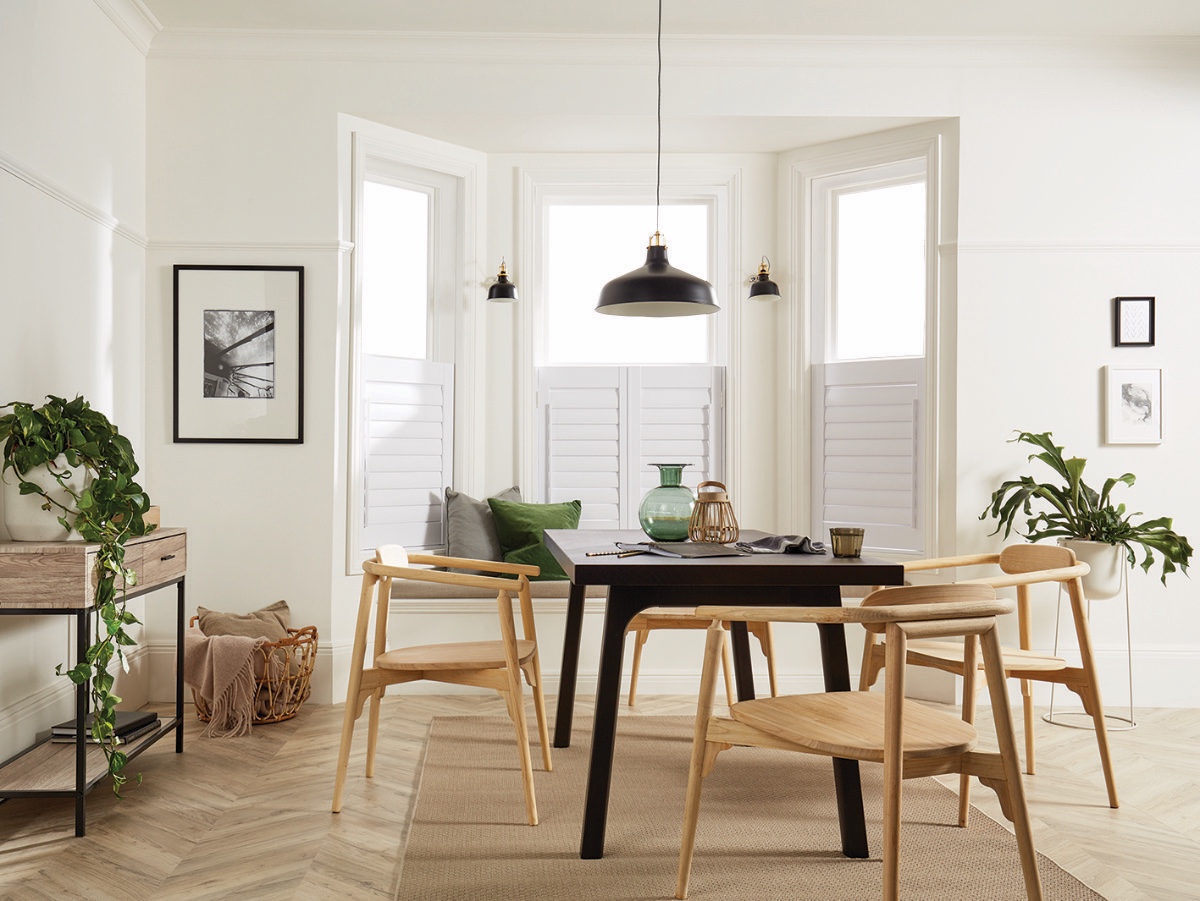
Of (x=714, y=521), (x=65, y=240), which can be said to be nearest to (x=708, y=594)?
(x=714, y=521)

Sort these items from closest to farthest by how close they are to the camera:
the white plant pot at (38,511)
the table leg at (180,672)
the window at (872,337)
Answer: the white plant pot at (38,511), the table leg at (180,672), the window at (872,337)

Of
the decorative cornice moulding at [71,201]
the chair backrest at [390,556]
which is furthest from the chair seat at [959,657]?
the decorative cornice moulding at [71,201]

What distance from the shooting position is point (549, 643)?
4.48 m

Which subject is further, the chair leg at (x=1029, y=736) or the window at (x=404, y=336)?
the window at (x=404, y=336)

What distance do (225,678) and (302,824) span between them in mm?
1185

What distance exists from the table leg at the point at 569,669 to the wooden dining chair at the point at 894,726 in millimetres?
1381

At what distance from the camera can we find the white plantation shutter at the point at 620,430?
5039mm

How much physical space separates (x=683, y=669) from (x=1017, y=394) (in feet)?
6.65

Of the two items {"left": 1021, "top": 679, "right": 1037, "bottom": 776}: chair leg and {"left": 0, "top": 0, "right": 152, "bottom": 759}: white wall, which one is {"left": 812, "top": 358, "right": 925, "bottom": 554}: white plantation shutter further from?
{"left": 0, "top": 0, "right": 152, "bottom": 759}: white wall

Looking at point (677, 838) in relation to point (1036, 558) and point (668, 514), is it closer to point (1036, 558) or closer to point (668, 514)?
point (668, 514)

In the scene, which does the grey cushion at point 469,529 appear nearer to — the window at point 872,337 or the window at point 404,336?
the window at point 404,336

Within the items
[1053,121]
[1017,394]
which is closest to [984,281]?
[1017,394]

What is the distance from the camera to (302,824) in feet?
9.07

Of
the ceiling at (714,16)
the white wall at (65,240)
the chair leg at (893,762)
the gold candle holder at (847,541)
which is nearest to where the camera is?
the chair leg at (893,762)
